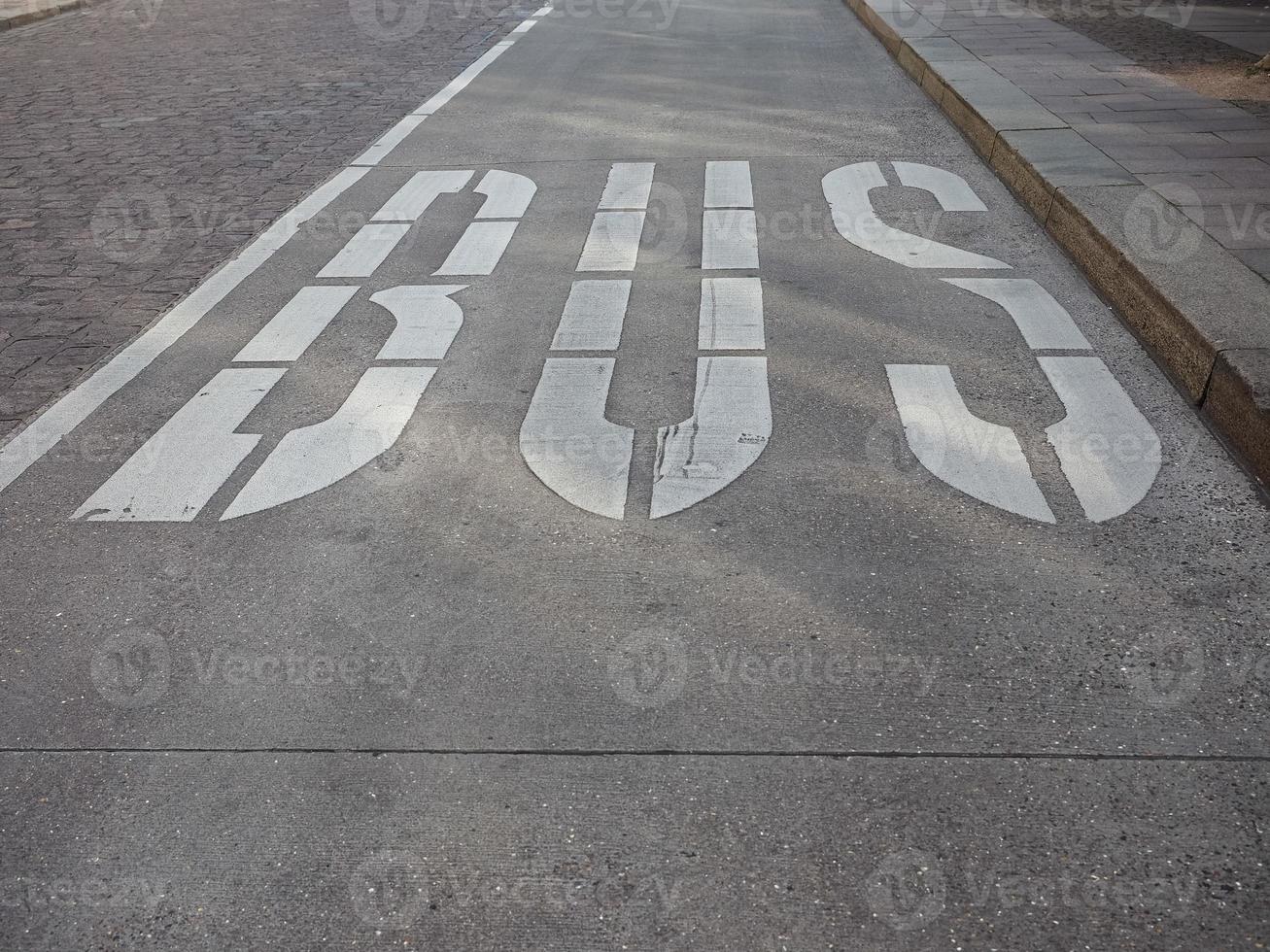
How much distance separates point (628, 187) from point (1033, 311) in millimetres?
3155

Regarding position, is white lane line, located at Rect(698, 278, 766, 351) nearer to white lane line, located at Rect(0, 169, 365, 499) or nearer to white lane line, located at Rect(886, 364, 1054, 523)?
white lane line, located at Rect(886, 364, 1054, 523)

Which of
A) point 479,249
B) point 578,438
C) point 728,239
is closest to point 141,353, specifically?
point 479,249

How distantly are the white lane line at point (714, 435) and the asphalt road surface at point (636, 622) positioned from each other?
0.9 inches

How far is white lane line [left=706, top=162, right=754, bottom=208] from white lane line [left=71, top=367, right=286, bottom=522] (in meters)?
3.34

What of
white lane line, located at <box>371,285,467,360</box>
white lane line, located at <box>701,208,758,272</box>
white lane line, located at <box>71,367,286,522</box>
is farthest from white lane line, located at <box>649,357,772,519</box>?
white lane line, located at <box>71,367,286,522</box>

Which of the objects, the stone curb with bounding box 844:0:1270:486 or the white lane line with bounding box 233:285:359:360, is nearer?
the stone curb with bounding box 844:0:1270:486

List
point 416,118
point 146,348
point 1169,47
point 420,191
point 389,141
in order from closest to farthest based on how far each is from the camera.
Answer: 1. point 146,348
2. point 420,191
3. point 389,141
4. point 416,118
5. point 1169,47

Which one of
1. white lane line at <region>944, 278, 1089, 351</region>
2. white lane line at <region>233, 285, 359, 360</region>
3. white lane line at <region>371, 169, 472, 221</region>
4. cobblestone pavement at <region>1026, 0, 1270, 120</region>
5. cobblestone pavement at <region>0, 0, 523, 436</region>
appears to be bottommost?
cobblestone pavement at <region>0, 0, 523, 436</region>

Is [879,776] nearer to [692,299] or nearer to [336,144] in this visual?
[692,299]

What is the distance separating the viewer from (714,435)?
4.39m

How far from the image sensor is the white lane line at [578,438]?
13.2ft

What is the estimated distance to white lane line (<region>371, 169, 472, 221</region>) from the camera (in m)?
7.32

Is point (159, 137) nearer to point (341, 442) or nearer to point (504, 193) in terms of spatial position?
point (504, 193)

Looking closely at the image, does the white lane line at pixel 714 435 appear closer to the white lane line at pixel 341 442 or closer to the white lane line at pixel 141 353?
the white lane line at pixel 341 442
